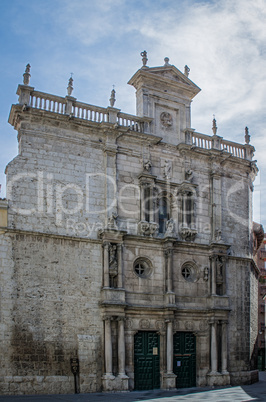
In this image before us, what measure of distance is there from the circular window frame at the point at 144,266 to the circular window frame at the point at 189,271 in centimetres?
172

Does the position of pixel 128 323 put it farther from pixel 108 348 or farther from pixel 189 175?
pixel 189 175

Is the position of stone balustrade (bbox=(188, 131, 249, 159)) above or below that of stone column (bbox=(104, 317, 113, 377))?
above

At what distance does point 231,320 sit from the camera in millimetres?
23109

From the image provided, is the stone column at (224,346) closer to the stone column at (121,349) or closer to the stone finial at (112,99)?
the stone column at (121,349)

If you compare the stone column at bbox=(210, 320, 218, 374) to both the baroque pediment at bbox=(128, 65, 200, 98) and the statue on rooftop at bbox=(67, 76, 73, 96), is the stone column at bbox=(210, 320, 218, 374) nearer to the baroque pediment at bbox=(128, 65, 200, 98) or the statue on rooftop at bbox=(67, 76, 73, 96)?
the baroque pediment at bbox=(128, 65, 200, 98)

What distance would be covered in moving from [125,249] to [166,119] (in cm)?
661

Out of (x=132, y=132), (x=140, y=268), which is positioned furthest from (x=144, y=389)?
(x=132, y=132)

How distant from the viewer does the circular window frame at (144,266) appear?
69.9 ft

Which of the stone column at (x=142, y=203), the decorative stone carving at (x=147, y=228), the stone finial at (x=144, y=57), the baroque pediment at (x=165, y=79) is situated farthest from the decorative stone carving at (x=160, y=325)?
the stone finial at (x=144, y=57)

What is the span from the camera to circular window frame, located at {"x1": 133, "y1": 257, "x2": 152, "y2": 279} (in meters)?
21.3

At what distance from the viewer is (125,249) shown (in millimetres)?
20984

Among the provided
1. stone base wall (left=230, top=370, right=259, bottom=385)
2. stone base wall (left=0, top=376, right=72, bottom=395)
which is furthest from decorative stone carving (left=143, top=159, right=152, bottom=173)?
stone base wall (left=230, top=370, right=259, bottom=385)

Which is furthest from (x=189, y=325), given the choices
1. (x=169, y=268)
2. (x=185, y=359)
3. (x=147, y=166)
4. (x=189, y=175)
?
(x=147, y=166)

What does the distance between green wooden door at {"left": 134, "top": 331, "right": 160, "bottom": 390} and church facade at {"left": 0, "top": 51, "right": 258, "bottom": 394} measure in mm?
42
